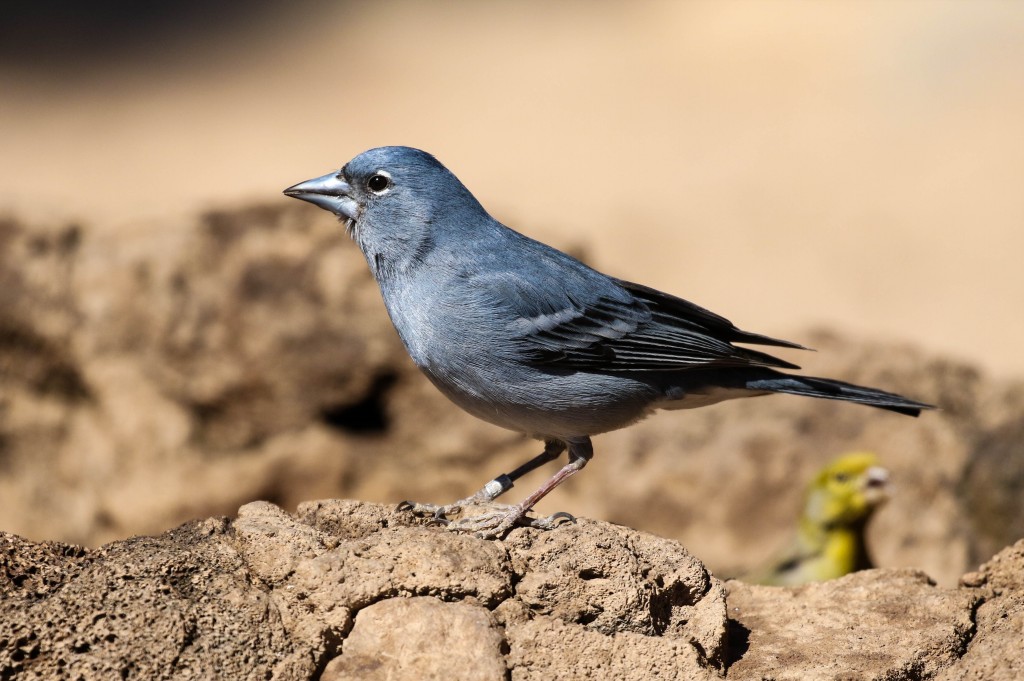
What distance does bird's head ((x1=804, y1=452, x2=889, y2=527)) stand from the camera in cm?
701

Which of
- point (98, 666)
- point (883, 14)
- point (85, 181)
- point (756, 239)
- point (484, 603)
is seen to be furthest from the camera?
point (883, 14)

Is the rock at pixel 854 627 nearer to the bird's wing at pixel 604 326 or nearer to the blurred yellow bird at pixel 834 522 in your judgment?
the bird's wing at pixel 604 326

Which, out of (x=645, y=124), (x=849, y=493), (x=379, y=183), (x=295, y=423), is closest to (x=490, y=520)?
(x=379, y=183)

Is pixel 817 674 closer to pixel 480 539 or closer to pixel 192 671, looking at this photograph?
pixel 480 539

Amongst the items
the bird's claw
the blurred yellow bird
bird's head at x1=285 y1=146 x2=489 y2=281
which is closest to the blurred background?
the blurred yellow bird

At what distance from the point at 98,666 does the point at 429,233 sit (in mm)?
2182

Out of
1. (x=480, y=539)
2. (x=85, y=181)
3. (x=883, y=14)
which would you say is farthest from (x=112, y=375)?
(x=883, y=14)

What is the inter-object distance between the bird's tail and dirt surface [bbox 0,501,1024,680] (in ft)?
3.21

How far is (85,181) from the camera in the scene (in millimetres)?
15031

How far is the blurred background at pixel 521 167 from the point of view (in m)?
7.95

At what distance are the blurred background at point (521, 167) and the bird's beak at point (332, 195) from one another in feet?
10.1

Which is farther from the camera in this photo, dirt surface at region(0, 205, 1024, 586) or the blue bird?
dirt surface at region(0, 205, 1024, 586)

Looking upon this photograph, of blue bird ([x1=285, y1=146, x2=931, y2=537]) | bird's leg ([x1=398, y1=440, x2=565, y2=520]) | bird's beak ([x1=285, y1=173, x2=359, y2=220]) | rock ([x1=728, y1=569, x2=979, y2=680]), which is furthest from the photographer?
bird's beak ([x1=285, y1=173, x2=359, y2=220])

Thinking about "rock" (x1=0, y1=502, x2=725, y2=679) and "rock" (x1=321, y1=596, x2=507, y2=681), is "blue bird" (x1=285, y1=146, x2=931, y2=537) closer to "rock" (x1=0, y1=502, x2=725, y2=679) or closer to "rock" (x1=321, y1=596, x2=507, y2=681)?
"rock" (x1=0, y1=502, x2=725, y2=679)
